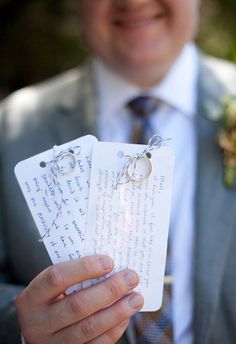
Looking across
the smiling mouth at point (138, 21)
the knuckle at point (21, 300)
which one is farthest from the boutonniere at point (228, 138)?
the knuckle at point (21, 300)

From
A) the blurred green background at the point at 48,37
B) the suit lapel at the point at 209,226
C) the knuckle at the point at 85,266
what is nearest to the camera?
Result: the knuckle at the point at 85,266

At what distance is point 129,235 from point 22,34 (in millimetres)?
2261

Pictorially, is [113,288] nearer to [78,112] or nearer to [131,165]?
[131,165]

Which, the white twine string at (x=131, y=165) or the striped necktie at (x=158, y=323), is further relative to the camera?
the striped necktie at (x=158, y=323)

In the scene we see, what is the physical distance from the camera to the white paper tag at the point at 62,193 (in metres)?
0.89

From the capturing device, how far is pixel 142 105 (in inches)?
61.7

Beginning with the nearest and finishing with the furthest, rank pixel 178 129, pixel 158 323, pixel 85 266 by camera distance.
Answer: pixel 85 266, pixel 158 323, pixel 178 129

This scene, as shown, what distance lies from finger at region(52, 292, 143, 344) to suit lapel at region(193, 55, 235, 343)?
0.48 m

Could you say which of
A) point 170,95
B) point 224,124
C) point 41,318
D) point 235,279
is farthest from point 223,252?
point 41,318

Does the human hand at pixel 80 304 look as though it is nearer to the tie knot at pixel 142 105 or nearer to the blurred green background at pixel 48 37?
the tie knot at pixel 142 105

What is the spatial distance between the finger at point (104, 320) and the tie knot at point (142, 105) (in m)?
0.76

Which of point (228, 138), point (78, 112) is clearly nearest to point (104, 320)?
point (228, 138)

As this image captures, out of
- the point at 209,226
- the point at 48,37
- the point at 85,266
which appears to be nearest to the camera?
the point at 85,266

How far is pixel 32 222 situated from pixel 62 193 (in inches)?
23.3
